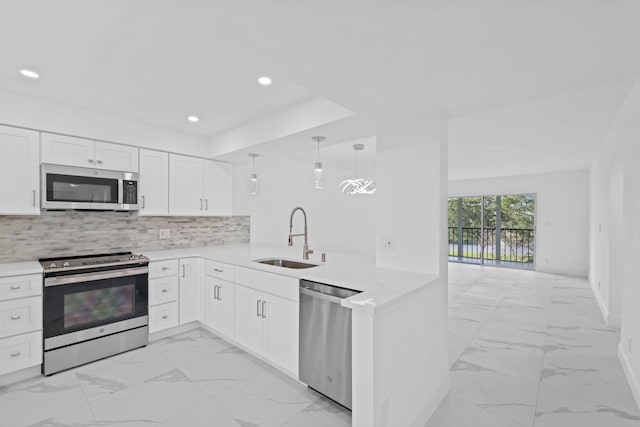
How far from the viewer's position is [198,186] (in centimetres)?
383

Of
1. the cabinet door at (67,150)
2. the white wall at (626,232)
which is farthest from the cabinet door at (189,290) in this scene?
the white wall at (626,232)

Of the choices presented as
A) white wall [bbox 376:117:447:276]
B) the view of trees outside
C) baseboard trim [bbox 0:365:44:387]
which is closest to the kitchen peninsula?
white wall [bbox 376:117:447:276]

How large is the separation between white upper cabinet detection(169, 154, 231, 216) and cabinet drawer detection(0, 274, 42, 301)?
136cm

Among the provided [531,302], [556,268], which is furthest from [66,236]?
[556,268]

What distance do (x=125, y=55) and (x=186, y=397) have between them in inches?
94.0

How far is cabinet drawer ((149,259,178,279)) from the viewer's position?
3111 mm

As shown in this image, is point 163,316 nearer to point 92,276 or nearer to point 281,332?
point 92,276

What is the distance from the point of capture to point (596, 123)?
3188mm

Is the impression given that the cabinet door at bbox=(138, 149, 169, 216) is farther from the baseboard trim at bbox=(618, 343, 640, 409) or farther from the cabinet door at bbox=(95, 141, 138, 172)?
the baseboard trim at bbox=(618, 343, 640, 409)

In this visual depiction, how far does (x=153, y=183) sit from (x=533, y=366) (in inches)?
167

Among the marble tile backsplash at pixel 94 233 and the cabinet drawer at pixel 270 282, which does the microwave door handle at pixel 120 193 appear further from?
the cabinet drawer at pixel 270 282

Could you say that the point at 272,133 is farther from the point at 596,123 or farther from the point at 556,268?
the point at 556,268

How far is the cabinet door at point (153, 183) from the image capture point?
10.9 feet

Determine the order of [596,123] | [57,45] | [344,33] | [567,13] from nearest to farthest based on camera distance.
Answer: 1. [567,13]
2. [344,33]
3. [57,45]
4. [596,123]
